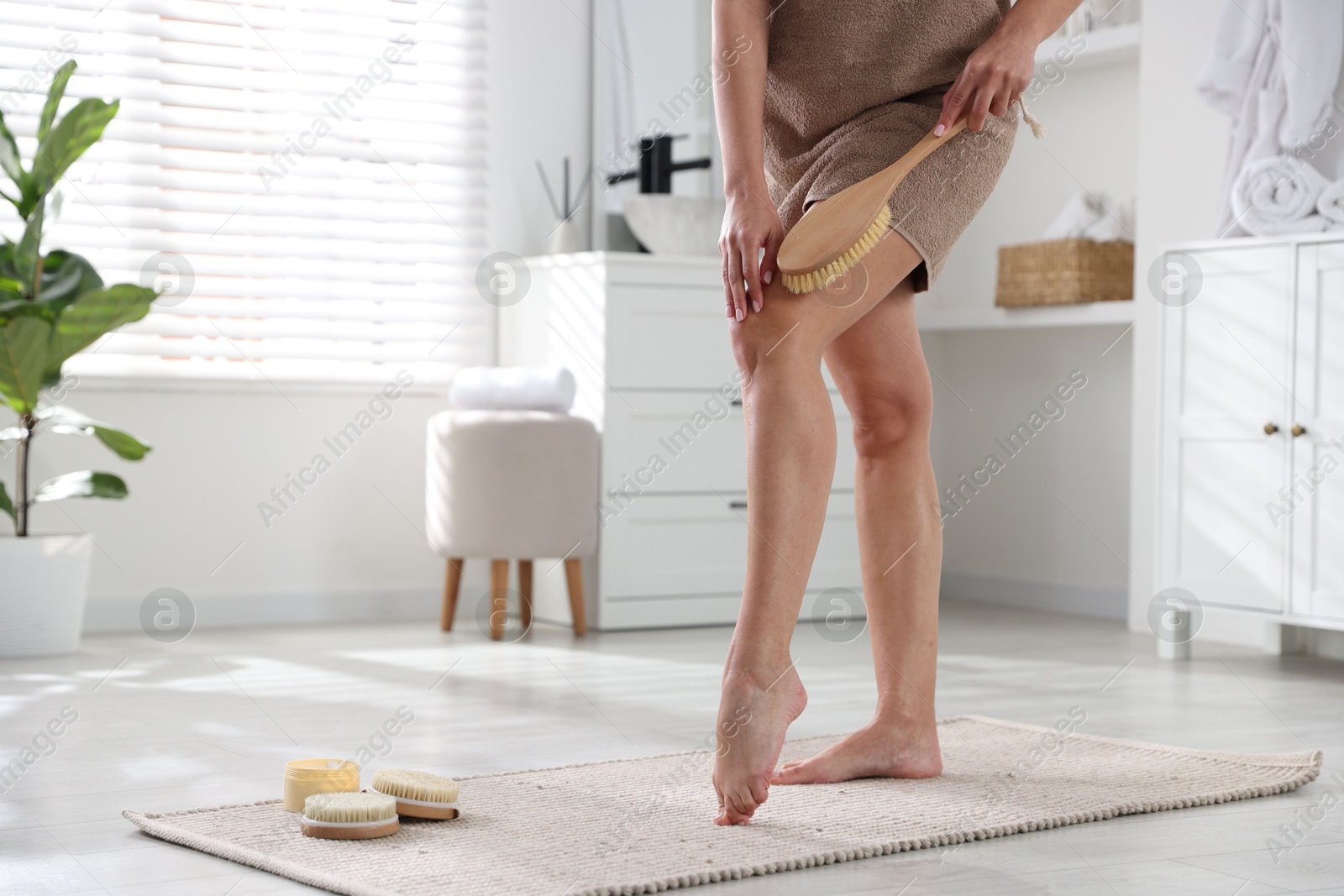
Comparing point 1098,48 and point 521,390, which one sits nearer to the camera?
point 521,390

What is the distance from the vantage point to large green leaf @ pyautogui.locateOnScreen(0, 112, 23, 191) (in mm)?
3012

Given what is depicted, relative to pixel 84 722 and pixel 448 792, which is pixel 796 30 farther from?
pixel 84 722

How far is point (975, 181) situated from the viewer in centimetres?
159

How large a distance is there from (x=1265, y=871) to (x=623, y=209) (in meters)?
2.81

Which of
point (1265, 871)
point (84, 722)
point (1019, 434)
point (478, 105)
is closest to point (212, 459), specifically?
point (478, 105)

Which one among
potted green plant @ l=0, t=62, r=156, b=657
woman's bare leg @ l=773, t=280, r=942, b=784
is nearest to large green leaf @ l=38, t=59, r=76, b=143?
potted green plant @ l=0, t=62, r=156, b=657

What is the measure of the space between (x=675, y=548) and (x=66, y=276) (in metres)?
1.43

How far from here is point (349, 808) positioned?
143 centimetres

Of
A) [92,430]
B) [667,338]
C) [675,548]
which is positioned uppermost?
[667,338]

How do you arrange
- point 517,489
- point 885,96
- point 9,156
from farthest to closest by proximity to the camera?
point 517,489, point 9,156, point 885,96

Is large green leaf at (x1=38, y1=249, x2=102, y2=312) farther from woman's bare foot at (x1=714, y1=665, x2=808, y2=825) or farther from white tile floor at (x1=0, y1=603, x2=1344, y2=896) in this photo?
woman's bare foot at (x1=714, y1=665, x2=808, y2=825)

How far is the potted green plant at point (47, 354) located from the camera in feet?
9.66

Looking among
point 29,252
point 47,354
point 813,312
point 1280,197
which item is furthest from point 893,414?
point 29,252

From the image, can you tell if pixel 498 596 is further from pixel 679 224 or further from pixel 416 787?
pixel 416 787
